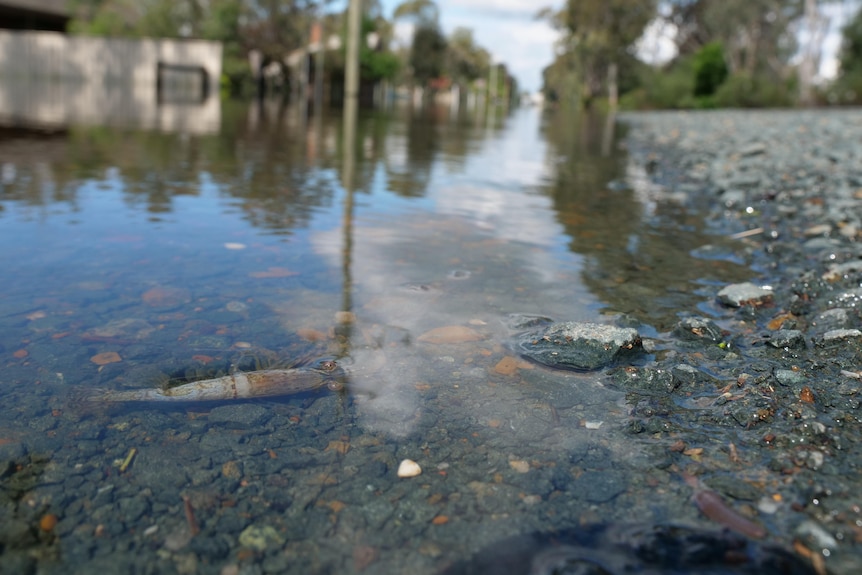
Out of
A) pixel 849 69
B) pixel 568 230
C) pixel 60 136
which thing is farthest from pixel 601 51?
pixel 568 230

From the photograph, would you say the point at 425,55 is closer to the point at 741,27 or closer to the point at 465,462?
the point at 741,27

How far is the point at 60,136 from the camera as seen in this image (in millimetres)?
8586

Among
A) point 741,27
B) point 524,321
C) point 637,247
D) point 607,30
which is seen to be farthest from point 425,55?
point 524,321

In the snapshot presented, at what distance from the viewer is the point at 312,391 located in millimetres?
1979

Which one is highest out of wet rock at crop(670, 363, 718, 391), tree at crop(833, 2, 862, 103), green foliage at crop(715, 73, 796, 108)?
tree at crop(833, 2, 862, 103)

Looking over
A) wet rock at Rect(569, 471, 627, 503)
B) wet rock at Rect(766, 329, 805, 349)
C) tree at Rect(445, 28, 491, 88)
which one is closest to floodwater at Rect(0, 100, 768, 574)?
wet rock at Rect(569, 471, 627, 503)

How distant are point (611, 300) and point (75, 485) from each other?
212cm

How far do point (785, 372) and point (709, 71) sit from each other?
103 feet

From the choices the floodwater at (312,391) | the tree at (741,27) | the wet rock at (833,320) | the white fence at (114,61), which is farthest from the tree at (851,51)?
the wet rock at (833,320)

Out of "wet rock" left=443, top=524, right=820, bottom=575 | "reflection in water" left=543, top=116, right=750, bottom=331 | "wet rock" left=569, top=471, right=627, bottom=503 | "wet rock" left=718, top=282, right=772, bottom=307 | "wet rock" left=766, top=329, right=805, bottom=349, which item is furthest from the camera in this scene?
"reflection in water" left=543, top=116, right=750, bottom=331

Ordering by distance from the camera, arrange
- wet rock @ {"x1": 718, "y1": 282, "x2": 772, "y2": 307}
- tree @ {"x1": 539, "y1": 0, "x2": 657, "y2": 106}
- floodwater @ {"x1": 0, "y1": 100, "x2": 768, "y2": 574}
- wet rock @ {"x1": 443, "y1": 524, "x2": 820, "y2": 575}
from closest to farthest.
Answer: wet rock @ {"x1": 443, "y1": 524, "x2": 820, "y2": 575} < floodwater @ {"x1": 0, "y1": 100, "x2": 768, "y2": 574} < wet rock @ {"x1": 718, "y1": 282, "x2": 772, "y2": 307} < tree @ {"x1": 539, "y1": 0, "x2": 657, "y2": 106}

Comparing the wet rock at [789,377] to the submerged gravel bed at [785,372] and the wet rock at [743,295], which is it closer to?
the submerged gravel bed at [785,372]

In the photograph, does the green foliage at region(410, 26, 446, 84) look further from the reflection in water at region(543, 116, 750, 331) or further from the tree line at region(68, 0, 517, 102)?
the reflection in water at region(543, 116, 750, 331)

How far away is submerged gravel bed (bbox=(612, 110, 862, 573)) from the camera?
4.84 ft
